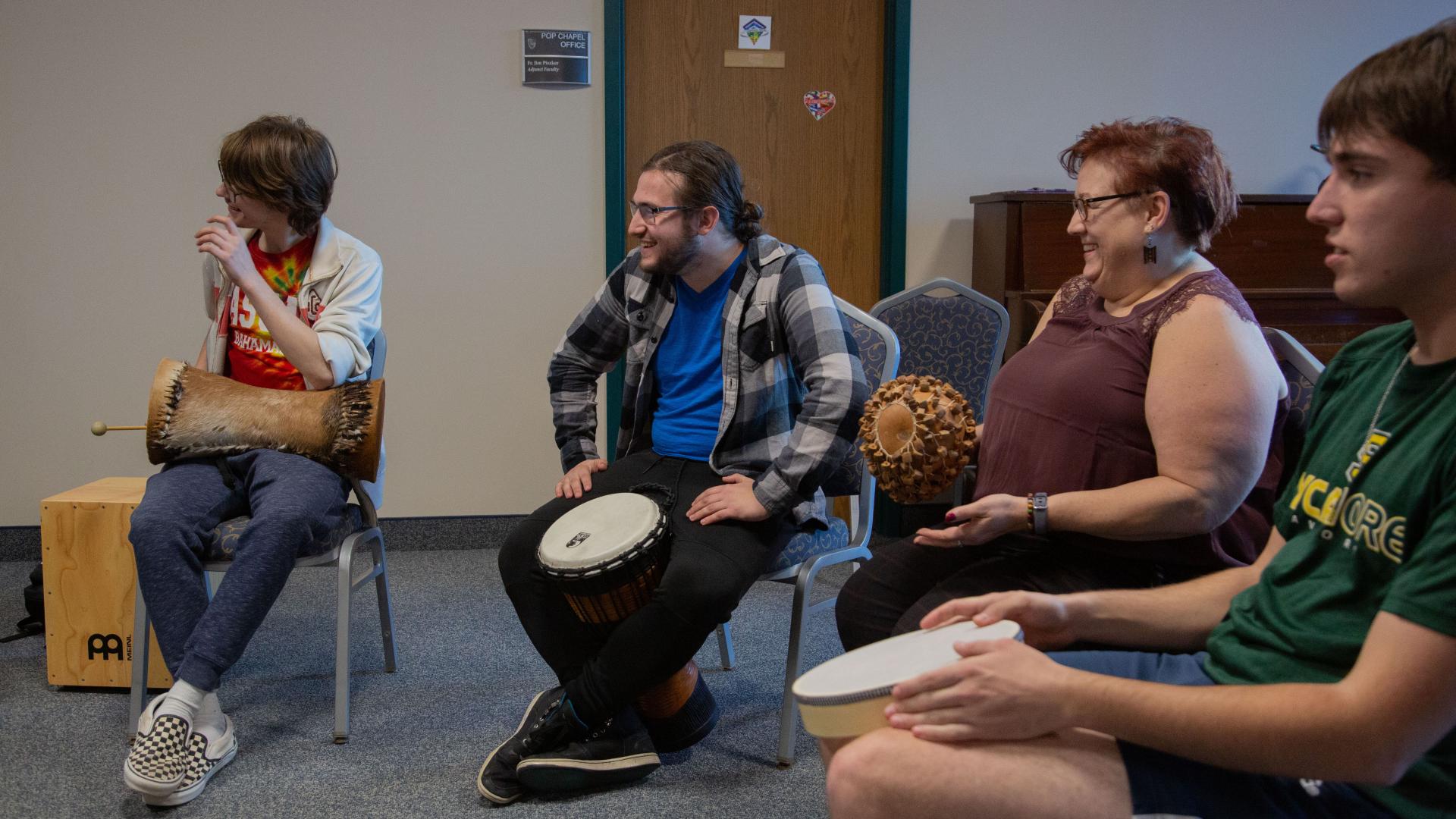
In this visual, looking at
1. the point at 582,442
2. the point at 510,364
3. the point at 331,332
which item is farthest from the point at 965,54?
the point at 331,332

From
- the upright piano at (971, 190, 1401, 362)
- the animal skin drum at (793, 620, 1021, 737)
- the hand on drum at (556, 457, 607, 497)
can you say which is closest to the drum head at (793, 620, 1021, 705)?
the animal skin drum at (793, 620, 1021, 737)

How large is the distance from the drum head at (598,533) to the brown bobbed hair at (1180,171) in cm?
101

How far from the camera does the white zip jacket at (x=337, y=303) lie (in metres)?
2.44

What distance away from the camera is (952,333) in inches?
135

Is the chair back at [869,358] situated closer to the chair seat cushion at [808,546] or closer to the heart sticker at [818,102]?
the chair seat cushion at [808,546]

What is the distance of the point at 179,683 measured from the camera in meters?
2.12

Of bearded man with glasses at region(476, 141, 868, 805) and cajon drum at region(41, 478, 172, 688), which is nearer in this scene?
bearded man with glasses at region(476, 141, 868, 805)

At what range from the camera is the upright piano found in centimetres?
378

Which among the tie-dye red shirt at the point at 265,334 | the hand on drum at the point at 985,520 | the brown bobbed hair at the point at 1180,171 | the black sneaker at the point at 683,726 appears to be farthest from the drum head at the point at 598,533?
the brown bobbed hair at the point at 1180,171

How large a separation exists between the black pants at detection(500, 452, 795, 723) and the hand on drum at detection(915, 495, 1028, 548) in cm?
55

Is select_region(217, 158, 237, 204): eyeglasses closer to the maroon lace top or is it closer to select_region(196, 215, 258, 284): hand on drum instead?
select_region(196, 215, 258, 284): hand on drum

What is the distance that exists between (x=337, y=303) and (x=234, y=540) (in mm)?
554

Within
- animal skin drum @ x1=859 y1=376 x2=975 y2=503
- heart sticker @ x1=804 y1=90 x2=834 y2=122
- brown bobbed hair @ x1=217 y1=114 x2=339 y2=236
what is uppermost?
heart sticker @ x1=804 y1=90 x2=834 y2=122

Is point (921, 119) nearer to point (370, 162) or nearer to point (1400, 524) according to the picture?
point (370, 162)
